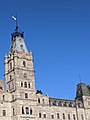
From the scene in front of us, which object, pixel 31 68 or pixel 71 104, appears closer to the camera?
pixel 31 68

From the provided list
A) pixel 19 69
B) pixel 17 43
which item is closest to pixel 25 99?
pixel 19 69

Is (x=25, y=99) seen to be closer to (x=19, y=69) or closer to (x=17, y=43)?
(x=19, y=69)

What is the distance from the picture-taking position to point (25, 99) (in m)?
99.2

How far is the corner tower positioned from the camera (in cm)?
10081

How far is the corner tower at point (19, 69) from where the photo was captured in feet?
331

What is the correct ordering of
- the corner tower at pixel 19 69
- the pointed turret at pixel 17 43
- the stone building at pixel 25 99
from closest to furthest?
1. the stone building at pixel 25 99
2. the corner tower at pixel 19 69
3. the pointed turret at pixel 17 43

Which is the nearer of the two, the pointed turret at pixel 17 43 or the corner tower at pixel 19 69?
the corner tower at pixel 19 69

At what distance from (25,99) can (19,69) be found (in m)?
10.5

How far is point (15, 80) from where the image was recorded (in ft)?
328

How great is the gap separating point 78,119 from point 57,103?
10.2 meters

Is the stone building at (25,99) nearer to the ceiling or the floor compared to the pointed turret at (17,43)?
nearer to the floor

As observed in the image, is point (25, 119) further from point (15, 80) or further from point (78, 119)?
point (78, 119)

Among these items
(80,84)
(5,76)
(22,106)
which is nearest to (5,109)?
(22,106)

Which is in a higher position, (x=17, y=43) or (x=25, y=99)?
(x=17, y=43)
